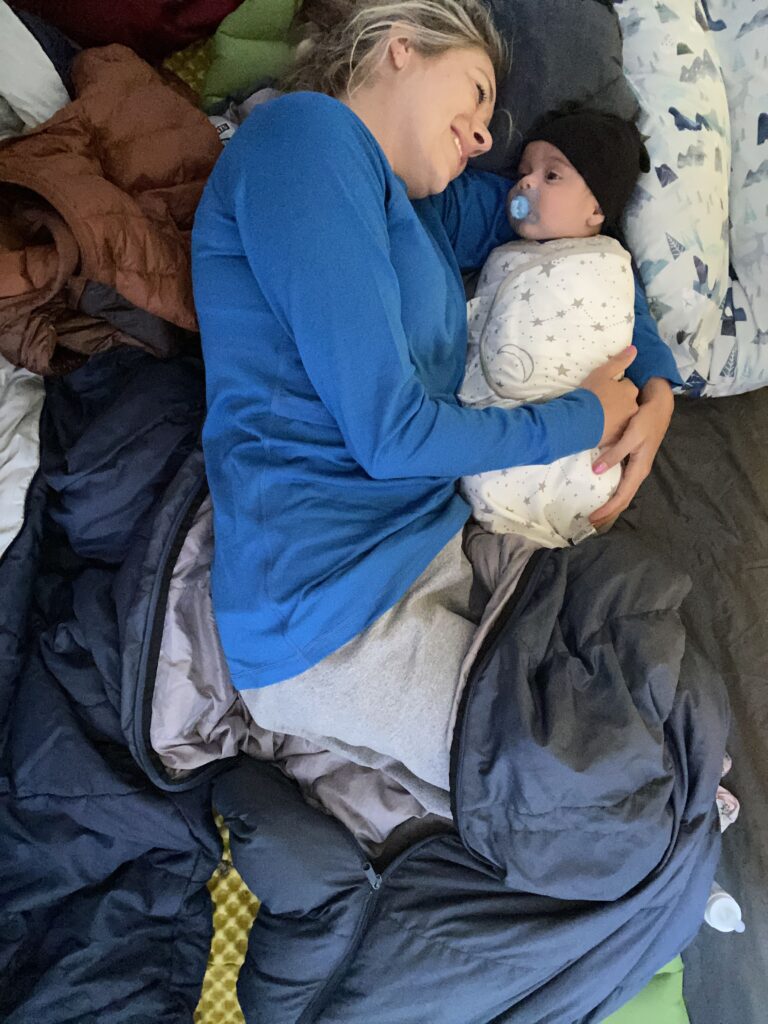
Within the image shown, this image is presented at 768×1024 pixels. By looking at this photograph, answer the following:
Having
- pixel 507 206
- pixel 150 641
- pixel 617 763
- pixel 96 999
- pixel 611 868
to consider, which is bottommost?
pixel 96 999

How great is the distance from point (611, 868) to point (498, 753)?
0.57ft

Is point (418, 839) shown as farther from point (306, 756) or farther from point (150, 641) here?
point (150, 641)

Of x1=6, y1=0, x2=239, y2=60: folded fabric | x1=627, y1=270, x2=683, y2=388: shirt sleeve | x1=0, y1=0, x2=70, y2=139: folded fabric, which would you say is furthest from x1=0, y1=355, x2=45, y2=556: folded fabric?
x1=627, y1=270, x2=683, y2=388: shirt sleeve

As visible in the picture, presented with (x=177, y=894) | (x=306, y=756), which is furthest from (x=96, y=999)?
(x=306, y=756)

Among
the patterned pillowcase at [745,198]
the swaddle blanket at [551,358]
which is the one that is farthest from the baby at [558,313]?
the patterned pillowcase at [745,198]

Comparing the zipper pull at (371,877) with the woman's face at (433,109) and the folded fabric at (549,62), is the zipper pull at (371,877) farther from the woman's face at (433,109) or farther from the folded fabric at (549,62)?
the folded fabric at (549,62)

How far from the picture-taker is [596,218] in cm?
107

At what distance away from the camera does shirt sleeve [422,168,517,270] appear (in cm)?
113

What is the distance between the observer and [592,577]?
36.4 inches

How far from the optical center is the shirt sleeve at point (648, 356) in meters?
1.09

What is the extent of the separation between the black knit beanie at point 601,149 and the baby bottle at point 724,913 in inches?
34.2

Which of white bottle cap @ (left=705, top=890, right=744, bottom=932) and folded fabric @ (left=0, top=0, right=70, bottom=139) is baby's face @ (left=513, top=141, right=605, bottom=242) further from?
white bottle cap @ (left=705, top=890, right=744, bottom=932)

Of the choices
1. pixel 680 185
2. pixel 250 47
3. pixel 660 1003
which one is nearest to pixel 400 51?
pixel 250 47

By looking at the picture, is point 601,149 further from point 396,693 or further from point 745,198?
point 396,693
